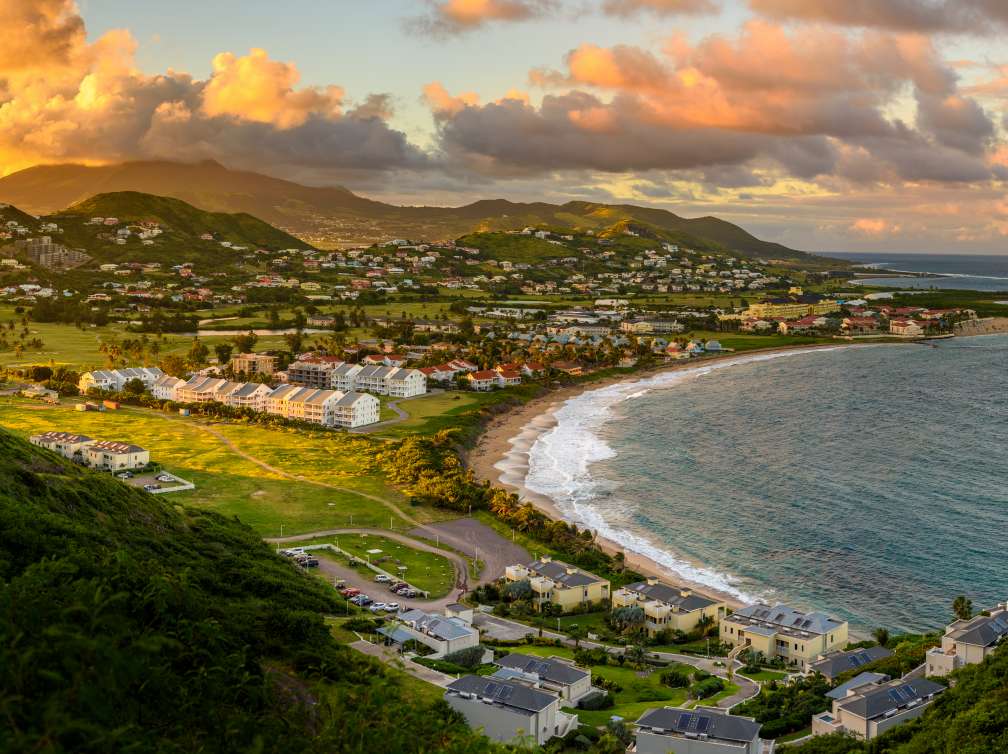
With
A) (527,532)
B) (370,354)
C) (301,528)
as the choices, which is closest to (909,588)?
(527,532)

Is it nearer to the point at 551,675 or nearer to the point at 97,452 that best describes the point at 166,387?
the point at 97,452

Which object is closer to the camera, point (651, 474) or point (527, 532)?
point (527, 532)

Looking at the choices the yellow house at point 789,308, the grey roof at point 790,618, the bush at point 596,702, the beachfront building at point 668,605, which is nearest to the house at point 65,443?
the beachfront building at point 668,605

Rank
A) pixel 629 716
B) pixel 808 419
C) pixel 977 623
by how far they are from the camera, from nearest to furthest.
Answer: pixel 629 716
pixel 977 623
pixel 808 419

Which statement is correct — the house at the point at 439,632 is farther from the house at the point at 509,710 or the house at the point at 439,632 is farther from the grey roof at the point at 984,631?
the grey roof at the point at 984,631

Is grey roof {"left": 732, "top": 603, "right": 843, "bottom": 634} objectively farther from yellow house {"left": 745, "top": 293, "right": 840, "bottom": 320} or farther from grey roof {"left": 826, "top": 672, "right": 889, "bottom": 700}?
yellow house {"left": 745, "top": 293, "right": 840, "bottom": 320}

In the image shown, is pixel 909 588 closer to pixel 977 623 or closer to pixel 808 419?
pixel 977 623
